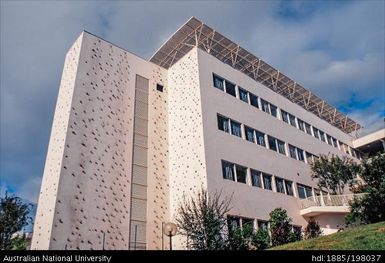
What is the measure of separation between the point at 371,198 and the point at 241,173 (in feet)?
27.8

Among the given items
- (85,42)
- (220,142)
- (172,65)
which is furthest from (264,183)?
(85,42)

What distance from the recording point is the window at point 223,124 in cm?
2330

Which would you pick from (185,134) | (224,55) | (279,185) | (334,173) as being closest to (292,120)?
(334,173)

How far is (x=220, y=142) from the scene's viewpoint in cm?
2225

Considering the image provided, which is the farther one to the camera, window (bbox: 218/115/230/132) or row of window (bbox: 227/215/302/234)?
window (bbox: 218/115/230/132)

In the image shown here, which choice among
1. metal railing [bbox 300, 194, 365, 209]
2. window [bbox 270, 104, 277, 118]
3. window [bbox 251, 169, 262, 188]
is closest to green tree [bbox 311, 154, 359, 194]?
metal railing [bbox 300, 194, 365, 209]

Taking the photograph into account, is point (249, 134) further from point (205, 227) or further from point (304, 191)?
point (205, 227)

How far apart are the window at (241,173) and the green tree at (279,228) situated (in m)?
3.04

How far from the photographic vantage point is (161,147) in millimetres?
24156

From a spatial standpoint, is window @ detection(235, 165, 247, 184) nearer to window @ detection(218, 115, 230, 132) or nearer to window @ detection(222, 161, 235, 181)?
window @ detection(222, 161, 235, 181)

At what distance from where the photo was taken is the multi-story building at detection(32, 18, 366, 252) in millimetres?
18500

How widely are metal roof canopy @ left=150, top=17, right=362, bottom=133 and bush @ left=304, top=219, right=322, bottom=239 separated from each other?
13842 mm
